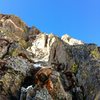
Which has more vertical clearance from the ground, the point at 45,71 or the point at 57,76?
the point at 45,71

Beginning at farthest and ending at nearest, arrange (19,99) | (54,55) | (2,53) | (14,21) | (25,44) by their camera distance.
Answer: (14,21) < (25,44) < (2,53) < (54,55) < (19,99)

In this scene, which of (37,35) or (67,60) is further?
(37,35)

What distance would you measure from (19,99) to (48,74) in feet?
16.7

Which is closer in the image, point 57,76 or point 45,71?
point 57,76

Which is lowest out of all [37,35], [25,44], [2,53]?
[2,53]

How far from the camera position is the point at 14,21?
12069cm

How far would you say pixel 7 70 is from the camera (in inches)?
1658

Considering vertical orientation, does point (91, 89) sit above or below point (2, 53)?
below

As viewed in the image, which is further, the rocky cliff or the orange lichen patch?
the orange lichen patch

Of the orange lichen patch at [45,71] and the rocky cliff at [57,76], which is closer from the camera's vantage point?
the rocky cliff at [57,76]

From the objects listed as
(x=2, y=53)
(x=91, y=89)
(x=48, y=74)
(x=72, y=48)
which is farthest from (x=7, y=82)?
(x=2, y=53)

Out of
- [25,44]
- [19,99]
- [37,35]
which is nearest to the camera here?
[19,99]

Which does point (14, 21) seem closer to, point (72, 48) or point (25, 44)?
point (25, 44)

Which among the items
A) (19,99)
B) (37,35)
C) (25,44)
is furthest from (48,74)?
(37,35)
